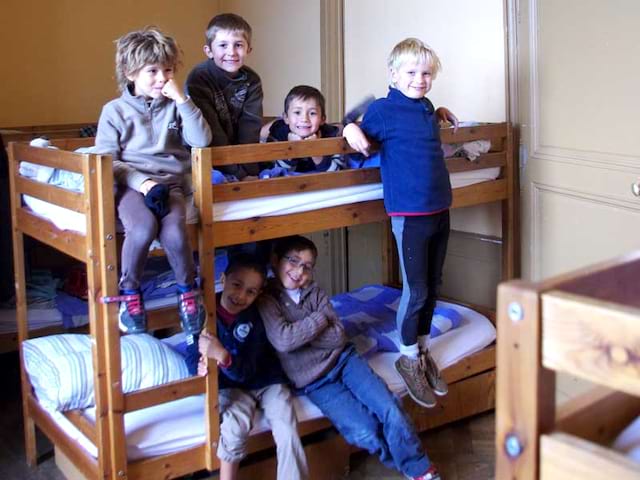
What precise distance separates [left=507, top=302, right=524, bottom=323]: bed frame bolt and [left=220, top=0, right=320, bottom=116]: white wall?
9.66ft

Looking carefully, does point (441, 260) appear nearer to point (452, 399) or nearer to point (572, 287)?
point (452, 399)

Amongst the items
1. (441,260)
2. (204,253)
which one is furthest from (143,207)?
(441,260)

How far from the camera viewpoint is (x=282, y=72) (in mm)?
4090

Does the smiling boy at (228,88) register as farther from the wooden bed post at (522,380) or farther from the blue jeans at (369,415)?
the wooden bed post at (522,380)

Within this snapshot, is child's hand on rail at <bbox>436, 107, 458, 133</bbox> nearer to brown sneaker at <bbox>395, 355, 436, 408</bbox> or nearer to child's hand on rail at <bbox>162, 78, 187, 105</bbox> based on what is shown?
brown sneaker at <bbox>395, 355, 436, 408</bbox>

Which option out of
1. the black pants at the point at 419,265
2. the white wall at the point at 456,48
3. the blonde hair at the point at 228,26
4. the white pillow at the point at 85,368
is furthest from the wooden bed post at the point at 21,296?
the white wall at the point at 456,48

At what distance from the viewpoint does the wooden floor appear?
8.59 ft

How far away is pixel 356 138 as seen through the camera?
7.97 ft

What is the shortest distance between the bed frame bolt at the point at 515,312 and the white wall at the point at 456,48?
2.14 meters

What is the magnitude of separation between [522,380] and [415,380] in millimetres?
1517

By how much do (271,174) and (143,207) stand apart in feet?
1.57

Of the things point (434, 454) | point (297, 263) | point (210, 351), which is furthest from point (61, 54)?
point (434, 454)

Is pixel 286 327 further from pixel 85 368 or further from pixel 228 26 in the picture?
pixel 228 26

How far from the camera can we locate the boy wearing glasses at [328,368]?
2.39m
